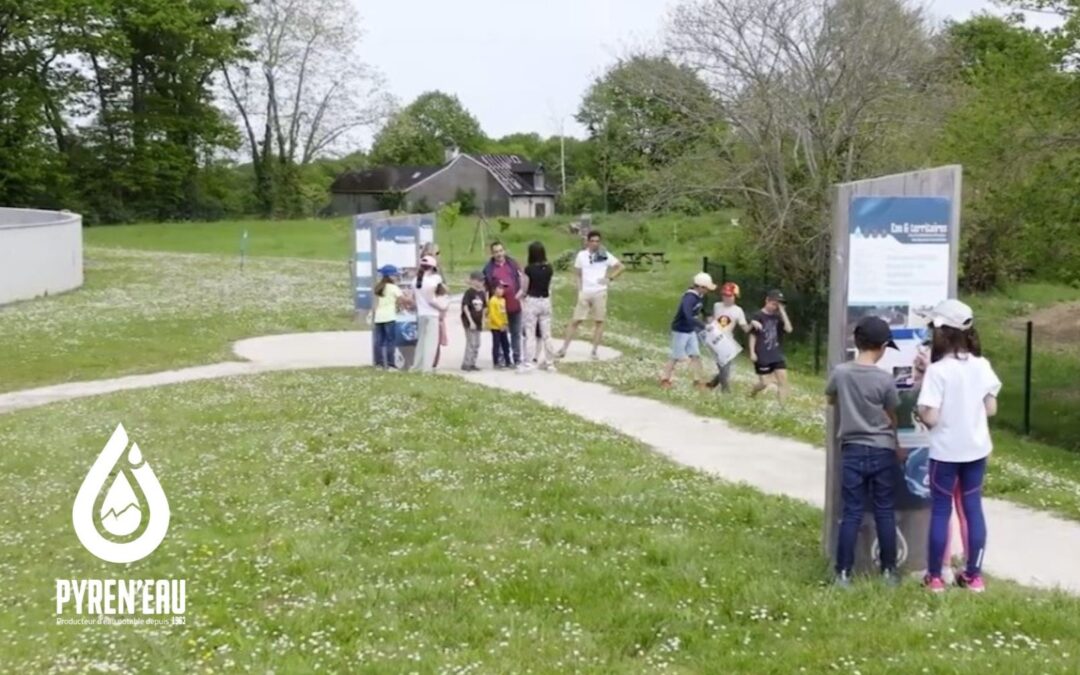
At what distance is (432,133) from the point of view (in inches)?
4956

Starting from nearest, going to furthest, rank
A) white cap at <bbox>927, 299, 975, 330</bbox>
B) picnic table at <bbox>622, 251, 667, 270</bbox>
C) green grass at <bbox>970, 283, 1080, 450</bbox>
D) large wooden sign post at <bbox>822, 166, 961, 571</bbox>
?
white cap at <bbox>927, 299, 975, 330</bbox> → large wooden sign post at <bbox>822, 166, 961, 571</bbox> → green grass at <bbox>970, 283, 1080, 450</bbox> → picnic table at <bbox>622, 251, 667, 270</bbox>

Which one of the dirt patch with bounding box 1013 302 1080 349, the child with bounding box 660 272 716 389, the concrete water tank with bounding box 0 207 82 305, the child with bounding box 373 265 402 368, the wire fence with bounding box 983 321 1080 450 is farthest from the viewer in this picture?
the dirt patch with bounding box 1013 302 1080 349

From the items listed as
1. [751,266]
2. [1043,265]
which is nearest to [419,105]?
[751,266]

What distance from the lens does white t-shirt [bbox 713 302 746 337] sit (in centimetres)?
1456

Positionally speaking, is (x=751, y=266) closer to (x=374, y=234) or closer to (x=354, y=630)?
(x=374, y=234)

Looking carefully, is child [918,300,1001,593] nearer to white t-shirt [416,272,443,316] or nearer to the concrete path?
the concrete path

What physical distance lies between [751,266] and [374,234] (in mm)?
16423

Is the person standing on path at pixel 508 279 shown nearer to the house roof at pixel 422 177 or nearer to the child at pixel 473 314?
the child at pixel 473 314

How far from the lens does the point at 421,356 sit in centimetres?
1733

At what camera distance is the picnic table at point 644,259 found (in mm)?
45875

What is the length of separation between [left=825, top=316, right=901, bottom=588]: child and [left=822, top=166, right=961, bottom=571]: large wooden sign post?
111 millimetres

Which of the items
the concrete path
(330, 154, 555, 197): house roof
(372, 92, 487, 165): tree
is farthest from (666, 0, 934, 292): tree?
(372, 92, 487, 165): tree

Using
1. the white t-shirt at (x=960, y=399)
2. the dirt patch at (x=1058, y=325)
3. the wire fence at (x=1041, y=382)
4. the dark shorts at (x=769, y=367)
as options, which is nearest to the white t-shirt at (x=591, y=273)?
the dark shorts at (x=769, y=367)

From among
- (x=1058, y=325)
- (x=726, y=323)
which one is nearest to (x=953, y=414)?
(x=726, y=323)
